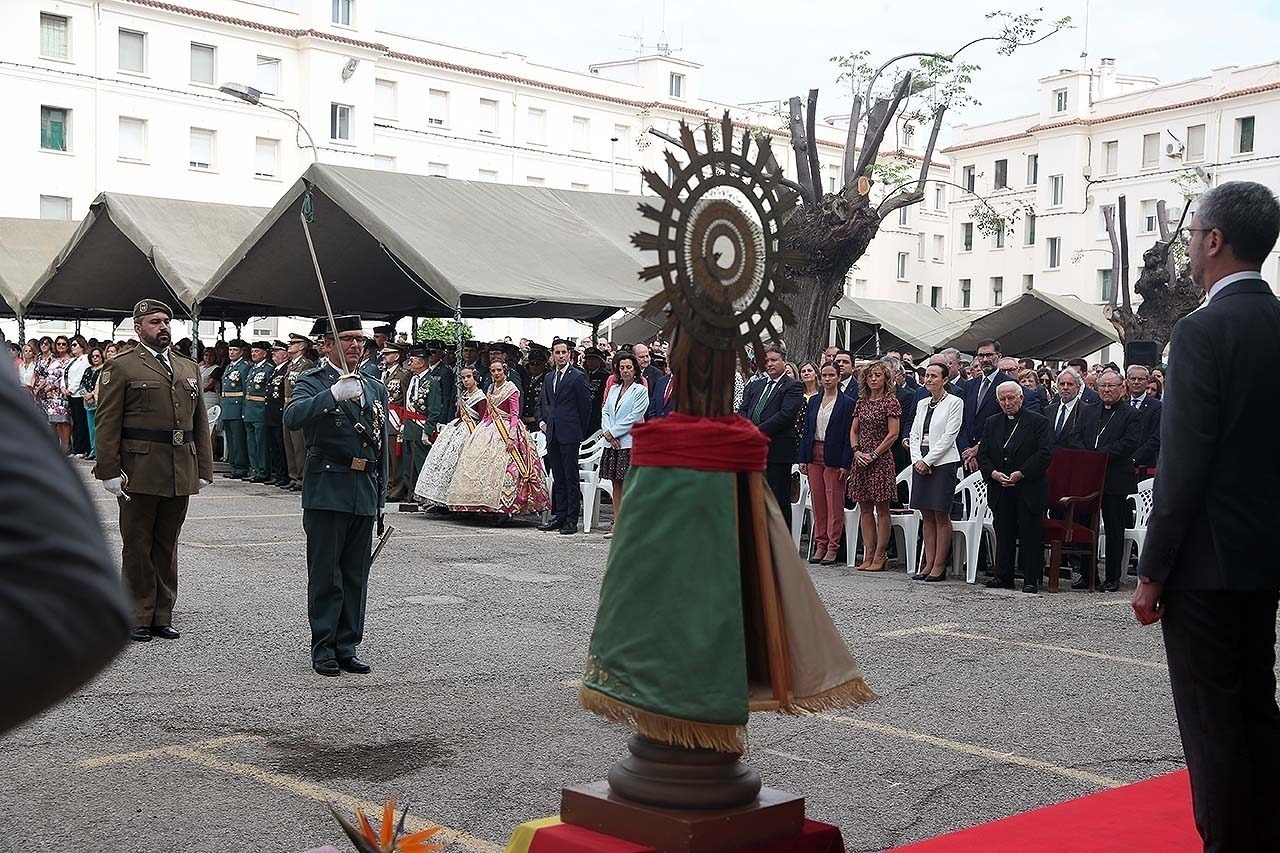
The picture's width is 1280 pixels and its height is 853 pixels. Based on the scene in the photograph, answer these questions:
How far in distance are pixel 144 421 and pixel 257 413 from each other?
11.8 metres

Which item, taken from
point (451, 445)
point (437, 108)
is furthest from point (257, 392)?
point (437, 108)

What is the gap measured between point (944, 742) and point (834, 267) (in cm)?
1564

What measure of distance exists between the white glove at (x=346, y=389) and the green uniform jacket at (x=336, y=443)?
9 cm

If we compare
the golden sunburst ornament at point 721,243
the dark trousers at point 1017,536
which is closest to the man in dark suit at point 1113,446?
the dark trousers at point 1017,536

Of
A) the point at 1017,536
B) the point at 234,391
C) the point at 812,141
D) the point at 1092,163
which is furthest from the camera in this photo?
the point at 1092,163

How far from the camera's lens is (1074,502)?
12.0 meters

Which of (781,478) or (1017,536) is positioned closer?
(1017,536)

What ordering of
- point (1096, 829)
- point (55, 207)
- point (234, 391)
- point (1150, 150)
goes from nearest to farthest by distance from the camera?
point (1096, 829) → point (234, 391) → point (55, 207) → point (1150, 150)

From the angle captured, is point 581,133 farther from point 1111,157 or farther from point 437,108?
point 1111,157

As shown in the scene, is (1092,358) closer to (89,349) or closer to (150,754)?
(89,349)

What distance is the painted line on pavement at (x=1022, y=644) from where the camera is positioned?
8594mm

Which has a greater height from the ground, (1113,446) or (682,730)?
(1113,446)

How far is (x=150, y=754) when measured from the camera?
6.02 metres

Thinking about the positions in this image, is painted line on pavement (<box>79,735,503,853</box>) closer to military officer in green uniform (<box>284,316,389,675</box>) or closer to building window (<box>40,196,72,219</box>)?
military officer in green uniform (<box>284,316,389,675</box>)
